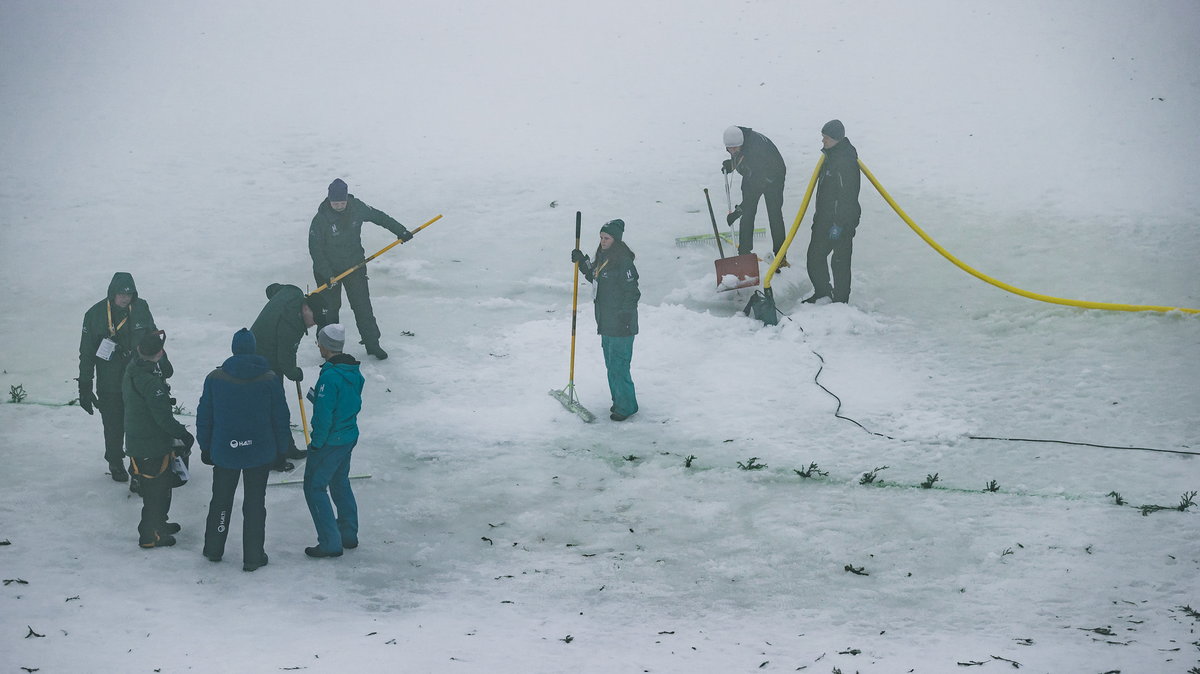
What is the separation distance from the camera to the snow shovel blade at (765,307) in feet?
38.3

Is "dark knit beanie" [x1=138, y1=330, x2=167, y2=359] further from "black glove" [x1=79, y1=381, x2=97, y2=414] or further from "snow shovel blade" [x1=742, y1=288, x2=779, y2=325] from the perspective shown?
"snow shovel blade" [x1=742, y1=288, x2=779, y2=325]

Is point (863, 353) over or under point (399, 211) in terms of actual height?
under

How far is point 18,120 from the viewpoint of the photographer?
1847 cm

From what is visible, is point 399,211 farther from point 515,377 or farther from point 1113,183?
point 1113,183

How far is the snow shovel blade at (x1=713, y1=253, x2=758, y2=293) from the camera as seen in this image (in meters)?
12.2

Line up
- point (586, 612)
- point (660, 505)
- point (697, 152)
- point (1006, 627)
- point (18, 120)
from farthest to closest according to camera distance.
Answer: point (18, 120), point (697, 152), point (660, 505), point (586, 612), point (1006, 627)

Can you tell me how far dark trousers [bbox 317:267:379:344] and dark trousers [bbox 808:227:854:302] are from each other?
16.9ft

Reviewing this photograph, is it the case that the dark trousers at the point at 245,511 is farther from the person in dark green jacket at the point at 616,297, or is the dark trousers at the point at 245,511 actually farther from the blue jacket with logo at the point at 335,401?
the person in dark green jacket at the point at 616,297

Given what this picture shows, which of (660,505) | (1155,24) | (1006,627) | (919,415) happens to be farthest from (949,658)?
(1155,24)

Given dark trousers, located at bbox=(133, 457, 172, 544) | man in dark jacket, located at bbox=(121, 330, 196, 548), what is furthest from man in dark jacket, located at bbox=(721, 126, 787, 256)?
dark trousers, located at bbox=(133, 457, 172, 544)

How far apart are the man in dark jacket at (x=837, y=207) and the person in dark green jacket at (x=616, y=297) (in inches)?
134

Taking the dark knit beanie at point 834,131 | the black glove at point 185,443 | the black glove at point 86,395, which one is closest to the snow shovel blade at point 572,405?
the black glove at point 185,443

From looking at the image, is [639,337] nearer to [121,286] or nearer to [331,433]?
[331,433]

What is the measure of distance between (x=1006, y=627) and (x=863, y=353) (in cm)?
523
